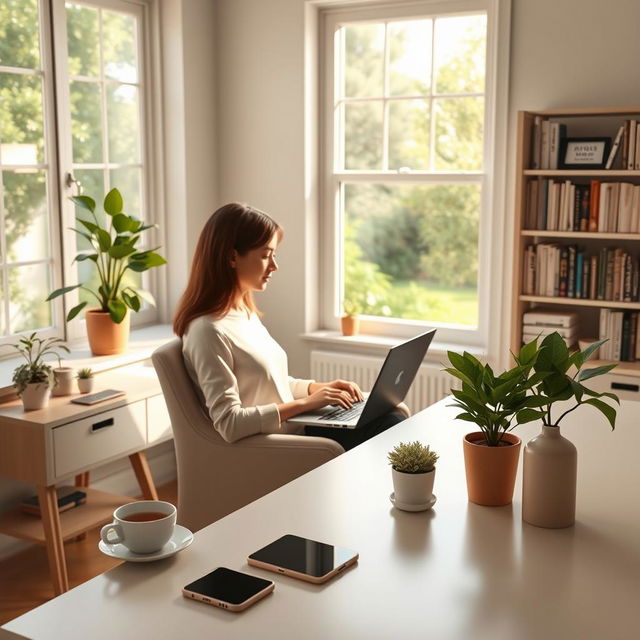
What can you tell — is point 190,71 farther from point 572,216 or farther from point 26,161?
point 572,216

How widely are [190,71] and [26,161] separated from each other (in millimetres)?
1053

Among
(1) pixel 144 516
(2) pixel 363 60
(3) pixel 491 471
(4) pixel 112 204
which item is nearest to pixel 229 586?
(1) pixel 144 516

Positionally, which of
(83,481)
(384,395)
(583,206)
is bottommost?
(83,481)

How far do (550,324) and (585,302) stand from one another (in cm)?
19

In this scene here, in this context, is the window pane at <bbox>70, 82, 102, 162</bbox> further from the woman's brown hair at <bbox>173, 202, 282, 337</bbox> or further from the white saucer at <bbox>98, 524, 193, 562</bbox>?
the white saucer at <bbox>98, 524, 193, 562</bbox>

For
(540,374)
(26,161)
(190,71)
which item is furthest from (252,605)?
(190,71)

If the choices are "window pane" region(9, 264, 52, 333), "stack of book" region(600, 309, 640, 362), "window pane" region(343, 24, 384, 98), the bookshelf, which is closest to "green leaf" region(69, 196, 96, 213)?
"window pane" region(9, 264, 52, 333)

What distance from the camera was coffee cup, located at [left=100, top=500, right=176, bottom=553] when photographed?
157 centimetres

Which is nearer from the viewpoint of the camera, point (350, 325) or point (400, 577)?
point (400, 577)

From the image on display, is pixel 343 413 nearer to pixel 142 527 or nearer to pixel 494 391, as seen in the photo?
pixel 494 391

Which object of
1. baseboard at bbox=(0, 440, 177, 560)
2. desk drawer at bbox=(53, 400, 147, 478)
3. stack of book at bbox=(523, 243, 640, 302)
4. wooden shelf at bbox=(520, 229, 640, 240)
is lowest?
baseboard at bbox=(0, 440, 177, 560)

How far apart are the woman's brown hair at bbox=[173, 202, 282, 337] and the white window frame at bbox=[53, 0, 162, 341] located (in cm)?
128

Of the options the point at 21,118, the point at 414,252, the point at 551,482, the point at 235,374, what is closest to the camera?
the point at 551,482

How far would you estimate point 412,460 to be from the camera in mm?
1846
